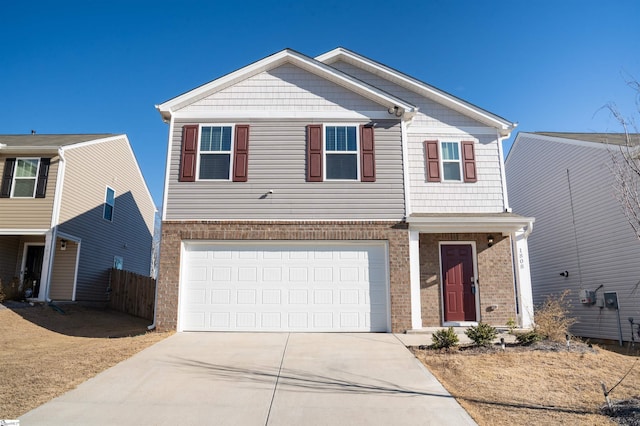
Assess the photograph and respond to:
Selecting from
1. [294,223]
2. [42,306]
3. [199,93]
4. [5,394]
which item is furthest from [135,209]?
[5,394]

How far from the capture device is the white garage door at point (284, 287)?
33.9ft

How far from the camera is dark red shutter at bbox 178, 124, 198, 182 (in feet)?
36.0

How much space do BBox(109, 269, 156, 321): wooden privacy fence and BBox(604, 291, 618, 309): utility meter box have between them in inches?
564

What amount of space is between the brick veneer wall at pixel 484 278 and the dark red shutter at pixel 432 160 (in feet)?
5.30

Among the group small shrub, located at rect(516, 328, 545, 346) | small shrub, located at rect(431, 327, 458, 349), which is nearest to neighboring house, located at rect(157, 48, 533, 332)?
small shrub, located at rect(431, 327, 458, 349)

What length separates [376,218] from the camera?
425 inches

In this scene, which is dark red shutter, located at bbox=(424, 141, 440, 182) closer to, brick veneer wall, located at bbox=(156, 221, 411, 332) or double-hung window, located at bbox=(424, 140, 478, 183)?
double-hung window, located at bbox=(424, 140, 478, 183)

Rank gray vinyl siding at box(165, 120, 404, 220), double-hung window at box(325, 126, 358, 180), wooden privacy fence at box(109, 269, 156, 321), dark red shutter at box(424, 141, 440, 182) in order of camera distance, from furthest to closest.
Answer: wooden privacy fence at box(109, 269, 156, 321) → dark red shutter at box(424, 141, 440, 182) → double-hung window at box(325, 126, 358, 180) → gray vinyl siding at box(165, 120, 404, 220)

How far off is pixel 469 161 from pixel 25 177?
1431 centimetres

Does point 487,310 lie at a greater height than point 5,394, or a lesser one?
greater

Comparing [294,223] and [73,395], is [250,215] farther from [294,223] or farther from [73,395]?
[73,395]

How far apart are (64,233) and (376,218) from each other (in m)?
11.0

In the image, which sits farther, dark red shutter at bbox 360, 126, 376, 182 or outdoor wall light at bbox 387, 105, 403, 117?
outdoor wall light at bbox 387, 105, 403, 117

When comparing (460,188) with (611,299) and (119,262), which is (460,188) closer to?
(611,299)
